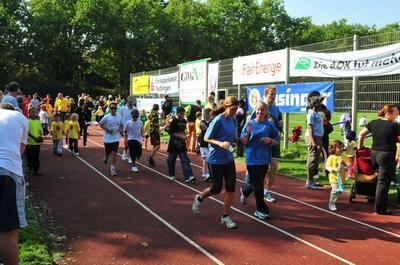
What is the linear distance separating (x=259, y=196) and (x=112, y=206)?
2.60 m

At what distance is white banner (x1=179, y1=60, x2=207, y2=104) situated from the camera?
2103cm

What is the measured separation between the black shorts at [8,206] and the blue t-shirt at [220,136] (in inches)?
133

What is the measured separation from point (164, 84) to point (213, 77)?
711 centimetres

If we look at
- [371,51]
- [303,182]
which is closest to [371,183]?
[303,182]

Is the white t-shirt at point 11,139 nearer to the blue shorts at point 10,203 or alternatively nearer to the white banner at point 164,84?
the blue shorts at point 10,203

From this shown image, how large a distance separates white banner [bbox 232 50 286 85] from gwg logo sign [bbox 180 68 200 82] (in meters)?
2.97

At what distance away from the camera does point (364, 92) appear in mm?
13211

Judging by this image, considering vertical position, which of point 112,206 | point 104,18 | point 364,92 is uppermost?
point 104,18

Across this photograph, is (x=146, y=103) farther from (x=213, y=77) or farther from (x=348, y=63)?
(x=348, y=63)

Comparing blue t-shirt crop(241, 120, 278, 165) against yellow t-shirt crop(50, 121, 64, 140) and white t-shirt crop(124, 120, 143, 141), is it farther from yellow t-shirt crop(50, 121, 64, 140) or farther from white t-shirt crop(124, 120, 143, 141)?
yellow t-shirt crop(50, 121, 64, 140)

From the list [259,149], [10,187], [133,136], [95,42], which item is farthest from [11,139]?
[95,42]

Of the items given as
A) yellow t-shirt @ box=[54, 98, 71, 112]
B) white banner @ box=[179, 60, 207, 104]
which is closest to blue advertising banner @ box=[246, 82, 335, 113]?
white banner @ box=[179, 60, 207, 104]

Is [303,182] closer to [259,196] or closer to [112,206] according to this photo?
[259,196]

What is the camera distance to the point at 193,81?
72.4ft
